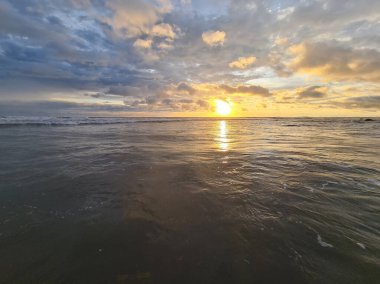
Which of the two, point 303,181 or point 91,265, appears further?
point 303,181

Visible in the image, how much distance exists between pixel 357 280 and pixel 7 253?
15.0 ft

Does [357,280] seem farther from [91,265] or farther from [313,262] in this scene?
[91,265]

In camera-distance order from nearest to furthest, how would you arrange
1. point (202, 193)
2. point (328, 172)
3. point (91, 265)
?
point (91, 265) < point (202, 193) < point (328, 172)

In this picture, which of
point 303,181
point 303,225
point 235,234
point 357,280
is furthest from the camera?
point 303,181

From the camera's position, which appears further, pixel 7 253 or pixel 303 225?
pixel 303 225

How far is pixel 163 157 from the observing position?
9836 millimetres

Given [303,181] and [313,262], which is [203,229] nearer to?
[313,262]

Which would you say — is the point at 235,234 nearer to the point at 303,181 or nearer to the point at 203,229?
the point at 203,229

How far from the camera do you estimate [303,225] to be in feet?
12.8

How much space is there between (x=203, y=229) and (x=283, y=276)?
55.2 inches

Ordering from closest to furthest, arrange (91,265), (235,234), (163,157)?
1. (91,265)
2. (235,234)
3. (163,157)

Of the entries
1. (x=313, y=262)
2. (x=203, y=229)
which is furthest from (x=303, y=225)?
(x=203, y=229)

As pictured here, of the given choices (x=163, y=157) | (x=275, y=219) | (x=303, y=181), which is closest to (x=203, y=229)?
(x=275, y=219)

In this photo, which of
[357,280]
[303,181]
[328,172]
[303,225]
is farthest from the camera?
[328,172]
